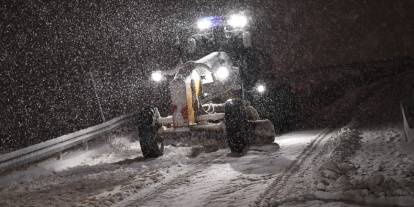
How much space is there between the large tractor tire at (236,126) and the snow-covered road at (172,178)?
0.82 feet

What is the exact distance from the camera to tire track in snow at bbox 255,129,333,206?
5023 mm

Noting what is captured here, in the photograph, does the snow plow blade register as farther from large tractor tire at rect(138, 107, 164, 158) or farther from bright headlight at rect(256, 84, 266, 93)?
bright headlight at rect(256, 84, 266, 93)

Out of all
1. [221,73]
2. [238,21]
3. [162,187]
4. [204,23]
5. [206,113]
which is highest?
[204,23]

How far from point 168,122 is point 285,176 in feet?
11.2

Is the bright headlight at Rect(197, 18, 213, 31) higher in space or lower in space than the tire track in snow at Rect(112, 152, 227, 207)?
higher

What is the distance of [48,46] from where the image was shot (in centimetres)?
1445

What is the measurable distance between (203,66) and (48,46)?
27.8 ft

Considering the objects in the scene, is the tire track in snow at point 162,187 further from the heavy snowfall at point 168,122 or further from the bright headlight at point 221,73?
the bright headlight at point 221,73

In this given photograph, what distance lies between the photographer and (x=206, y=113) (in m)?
8.62

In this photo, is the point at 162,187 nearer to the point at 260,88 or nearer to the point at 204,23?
the point at 260,88

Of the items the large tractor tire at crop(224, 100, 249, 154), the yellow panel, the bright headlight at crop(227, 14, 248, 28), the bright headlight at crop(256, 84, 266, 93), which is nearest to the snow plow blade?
the yellow panel

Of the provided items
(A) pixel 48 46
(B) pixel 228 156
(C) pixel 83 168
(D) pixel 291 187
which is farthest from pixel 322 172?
(A) pixel 48 46

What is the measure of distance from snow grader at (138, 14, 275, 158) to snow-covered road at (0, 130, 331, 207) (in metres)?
0.39

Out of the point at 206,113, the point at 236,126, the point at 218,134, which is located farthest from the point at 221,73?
the point at 218,134
